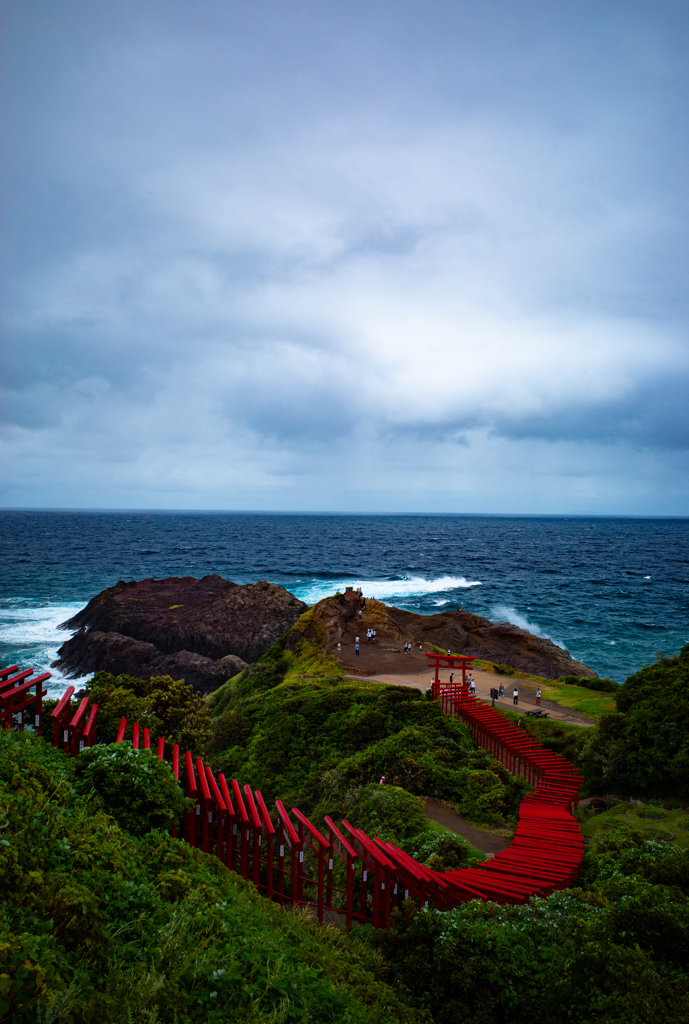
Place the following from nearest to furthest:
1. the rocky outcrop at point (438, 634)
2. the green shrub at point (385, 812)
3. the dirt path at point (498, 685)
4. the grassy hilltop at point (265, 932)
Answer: the grassy hilltop at point (265, 932), the green shrub at point (385, 812), the dirt path at point (498, 685), the rocky outcrop at point (438, 634)

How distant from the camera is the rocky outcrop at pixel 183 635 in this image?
44.0 metres

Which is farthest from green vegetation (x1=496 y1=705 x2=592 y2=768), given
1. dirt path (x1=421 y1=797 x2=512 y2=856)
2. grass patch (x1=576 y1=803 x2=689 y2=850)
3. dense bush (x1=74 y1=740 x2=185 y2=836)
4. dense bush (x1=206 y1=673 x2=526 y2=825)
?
dense bush (x1=74 y1=740 x2=185 y2=836)

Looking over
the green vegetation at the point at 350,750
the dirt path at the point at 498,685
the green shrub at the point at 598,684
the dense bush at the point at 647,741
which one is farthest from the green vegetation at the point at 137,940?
the green shrub at the point at 598,684

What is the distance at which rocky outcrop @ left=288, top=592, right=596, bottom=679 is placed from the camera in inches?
1377

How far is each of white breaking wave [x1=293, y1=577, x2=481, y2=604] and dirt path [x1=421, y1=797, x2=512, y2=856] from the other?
51502 millimetres

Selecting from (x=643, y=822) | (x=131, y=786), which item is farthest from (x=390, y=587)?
(x=131, y=786)

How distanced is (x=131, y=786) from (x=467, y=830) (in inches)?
407

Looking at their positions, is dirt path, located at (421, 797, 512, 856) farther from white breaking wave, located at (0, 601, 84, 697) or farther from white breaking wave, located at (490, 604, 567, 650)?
white breaking wave, located at (490, 604, 567, 650)

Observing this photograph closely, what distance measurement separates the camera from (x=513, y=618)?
212ft

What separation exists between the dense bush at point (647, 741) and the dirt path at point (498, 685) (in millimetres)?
5346

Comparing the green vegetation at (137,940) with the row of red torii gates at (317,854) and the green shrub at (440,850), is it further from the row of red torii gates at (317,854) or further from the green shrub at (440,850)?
the green shrub at (440,850)

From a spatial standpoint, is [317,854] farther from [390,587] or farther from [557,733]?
[390,587]

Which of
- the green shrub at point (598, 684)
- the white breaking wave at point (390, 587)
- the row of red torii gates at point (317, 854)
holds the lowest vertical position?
the white breaking wave at point (390, 587)

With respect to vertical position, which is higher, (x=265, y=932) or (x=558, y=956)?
(x=265, y=932)
